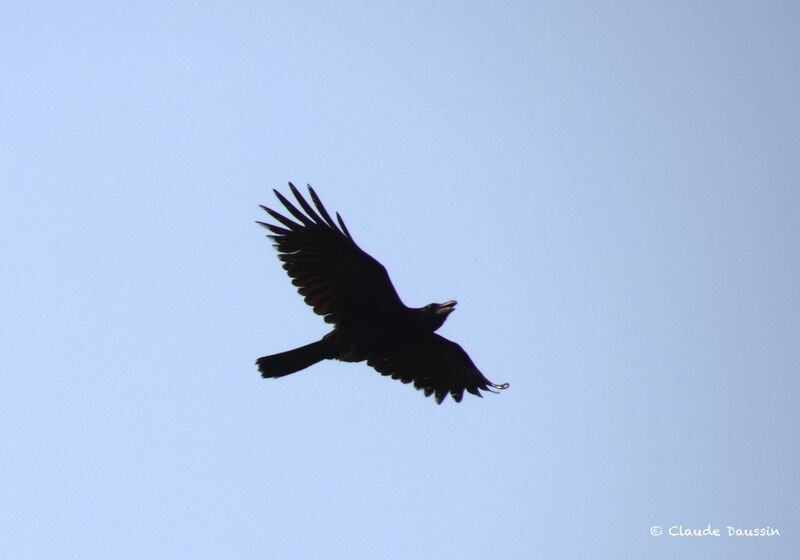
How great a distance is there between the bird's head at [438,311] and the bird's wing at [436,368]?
588 millimetres

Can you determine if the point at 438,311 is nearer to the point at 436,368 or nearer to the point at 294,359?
the point at 436,368

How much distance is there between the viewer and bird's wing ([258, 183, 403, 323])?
33.6ft

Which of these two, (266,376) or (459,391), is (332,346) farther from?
(459,391)

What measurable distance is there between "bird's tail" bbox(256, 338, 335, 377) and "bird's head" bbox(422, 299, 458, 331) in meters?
1.09

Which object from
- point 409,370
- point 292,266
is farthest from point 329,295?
point 409,370

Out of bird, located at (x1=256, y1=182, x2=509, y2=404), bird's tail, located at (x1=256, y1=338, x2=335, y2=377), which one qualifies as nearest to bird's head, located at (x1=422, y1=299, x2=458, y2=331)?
bird, located at (x1=256, y1=182, x2=509, y2=404)

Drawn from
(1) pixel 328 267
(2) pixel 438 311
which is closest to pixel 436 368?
(2) pixel 438 311

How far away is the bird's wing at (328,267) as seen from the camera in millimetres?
10242

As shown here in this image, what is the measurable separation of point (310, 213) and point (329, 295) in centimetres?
92

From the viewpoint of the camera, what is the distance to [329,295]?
10500mm

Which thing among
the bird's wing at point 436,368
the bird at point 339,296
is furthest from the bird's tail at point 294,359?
the bird's wing at point 436,368

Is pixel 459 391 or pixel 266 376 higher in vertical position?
pixel 459 391

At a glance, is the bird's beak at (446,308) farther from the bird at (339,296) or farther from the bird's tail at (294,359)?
the bird's tail at (294,359)

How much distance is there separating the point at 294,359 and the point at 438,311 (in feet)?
5.31
